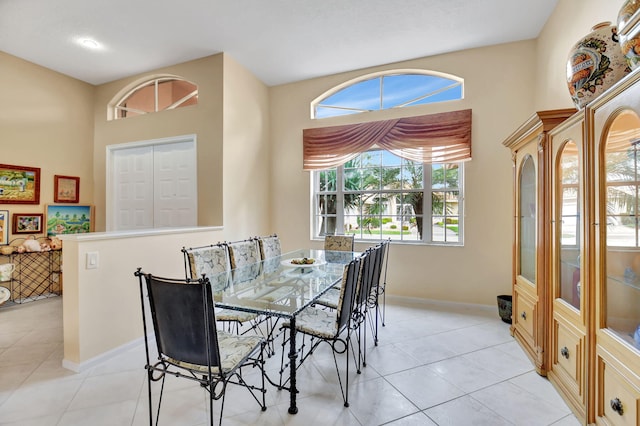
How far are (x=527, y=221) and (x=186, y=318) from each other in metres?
2.78

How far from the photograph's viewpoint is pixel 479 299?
Result: 12.0ft

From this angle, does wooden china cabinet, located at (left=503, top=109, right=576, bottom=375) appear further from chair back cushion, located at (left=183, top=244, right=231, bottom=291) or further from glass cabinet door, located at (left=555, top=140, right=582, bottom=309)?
chair back cushion, located at (left=183, top=244, right=231, bottom=291)

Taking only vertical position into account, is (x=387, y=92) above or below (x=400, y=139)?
above

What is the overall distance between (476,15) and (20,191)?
5.87 meters

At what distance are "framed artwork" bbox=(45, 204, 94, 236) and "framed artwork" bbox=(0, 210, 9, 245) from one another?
1.35 feet

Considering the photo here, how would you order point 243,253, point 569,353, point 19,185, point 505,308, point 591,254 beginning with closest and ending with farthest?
point 591,254 → point 569,353 → point 243,253 → point 505,308 → point 19,185

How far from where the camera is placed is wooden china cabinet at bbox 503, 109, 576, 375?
87.4 inches

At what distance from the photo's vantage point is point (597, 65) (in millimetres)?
1685

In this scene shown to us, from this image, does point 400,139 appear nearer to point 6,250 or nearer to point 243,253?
point 243,253

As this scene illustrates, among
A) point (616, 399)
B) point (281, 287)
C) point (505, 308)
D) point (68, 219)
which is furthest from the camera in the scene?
point (68, 219)

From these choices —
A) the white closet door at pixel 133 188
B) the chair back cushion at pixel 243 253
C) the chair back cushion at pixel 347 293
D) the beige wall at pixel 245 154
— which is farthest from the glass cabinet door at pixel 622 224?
the white closet door at pixel 133 188

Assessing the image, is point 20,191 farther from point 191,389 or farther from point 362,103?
point 362,103

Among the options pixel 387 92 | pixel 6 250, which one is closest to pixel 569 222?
pixel 387 92

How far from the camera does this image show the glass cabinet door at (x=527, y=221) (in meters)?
2.48
